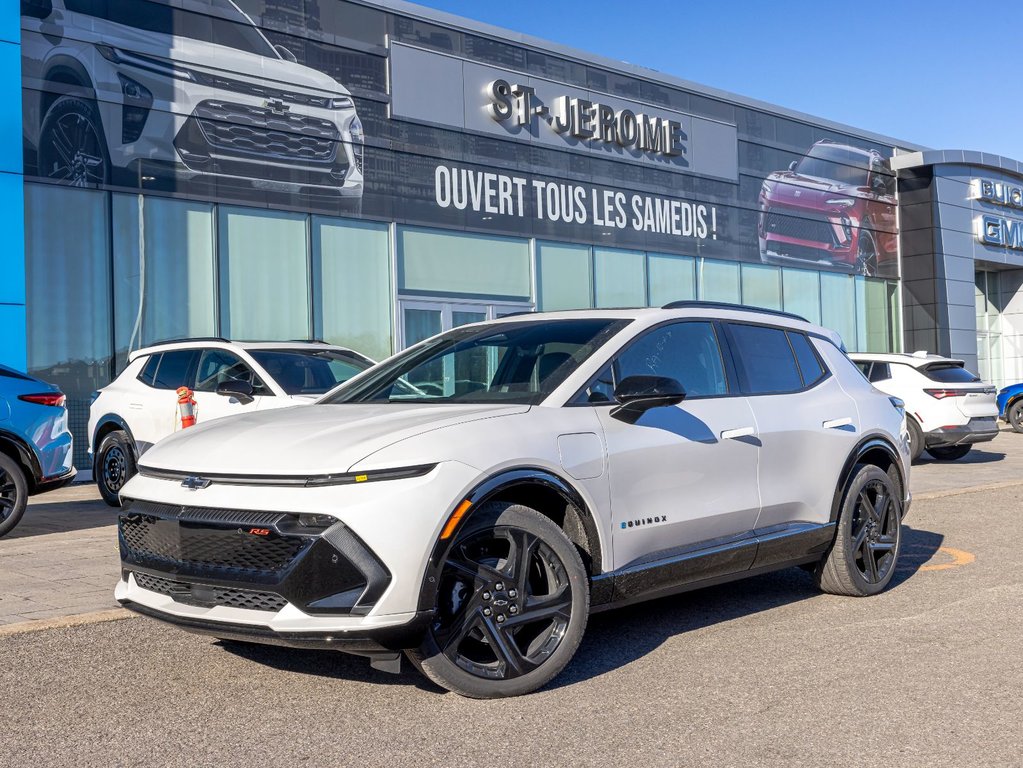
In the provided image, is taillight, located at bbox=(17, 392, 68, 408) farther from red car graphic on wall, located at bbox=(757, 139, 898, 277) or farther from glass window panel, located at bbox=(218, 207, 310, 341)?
red car graphic on wall, located at bbox=(757, 139, 898, 277)

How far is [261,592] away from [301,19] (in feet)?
52.7

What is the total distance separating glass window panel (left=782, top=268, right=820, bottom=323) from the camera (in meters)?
28.7

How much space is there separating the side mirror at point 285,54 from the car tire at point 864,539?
1416 centimetres

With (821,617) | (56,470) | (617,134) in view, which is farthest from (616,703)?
(617,134)

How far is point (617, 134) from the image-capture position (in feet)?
78.4

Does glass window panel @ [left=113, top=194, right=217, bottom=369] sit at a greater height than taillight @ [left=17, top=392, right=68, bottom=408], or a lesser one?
greater

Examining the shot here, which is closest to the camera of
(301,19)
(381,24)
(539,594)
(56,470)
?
(539,594)

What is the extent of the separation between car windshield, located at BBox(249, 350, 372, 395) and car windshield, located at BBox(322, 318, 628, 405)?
4.55 meters

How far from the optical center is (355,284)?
63.3 ft

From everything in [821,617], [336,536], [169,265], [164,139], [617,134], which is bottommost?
[821,617]

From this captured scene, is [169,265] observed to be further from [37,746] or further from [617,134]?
[37,746]

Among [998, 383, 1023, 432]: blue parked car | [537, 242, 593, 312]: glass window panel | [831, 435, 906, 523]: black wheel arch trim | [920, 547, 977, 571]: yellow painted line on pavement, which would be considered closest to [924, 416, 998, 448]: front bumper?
[920, 547, 977, 571]: yellow painted line on pavement

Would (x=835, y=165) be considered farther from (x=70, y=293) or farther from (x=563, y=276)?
(x=70, y=293)

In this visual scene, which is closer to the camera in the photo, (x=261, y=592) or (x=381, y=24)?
(x=261, y=592)
